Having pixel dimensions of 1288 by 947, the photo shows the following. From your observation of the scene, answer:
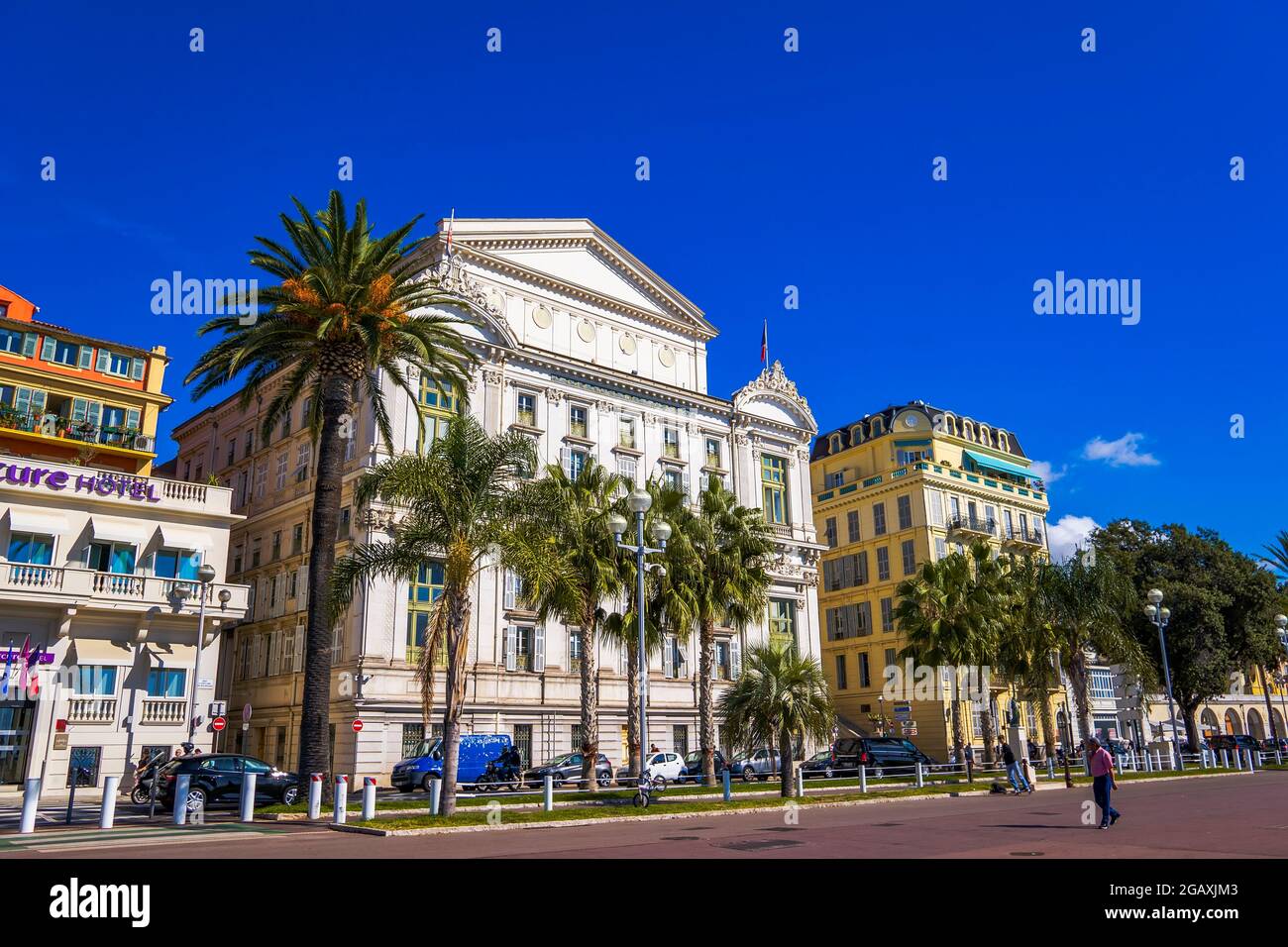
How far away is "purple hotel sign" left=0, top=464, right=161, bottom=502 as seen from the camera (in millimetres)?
33344

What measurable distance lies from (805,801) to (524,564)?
11.3 m

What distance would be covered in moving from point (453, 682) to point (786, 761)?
10.8 meters

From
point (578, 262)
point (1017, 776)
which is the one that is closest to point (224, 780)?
point (1017, 776)

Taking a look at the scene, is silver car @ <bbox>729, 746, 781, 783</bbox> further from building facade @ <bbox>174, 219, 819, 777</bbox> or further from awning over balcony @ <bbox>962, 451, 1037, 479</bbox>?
awning over balcony @ <bbox>962, 451, 1037, 479</bbox>

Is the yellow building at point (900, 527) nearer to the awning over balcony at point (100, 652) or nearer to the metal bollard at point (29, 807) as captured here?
the awning over balcony at point (100, 652)

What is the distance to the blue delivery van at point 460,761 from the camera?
31.5 meters

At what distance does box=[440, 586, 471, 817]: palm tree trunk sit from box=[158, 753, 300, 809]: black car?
247 inches

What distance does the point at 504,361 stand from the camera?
1732 inches

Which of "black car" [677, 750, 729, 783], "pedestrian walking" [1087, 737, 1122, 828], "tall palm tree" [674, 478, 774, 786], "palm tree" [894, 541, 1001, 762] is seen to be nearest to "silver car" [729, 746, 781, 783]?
"black car" [677, 750, 729, 783]

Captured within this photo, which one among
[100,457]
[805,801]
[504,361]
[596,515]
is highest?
[504,361]

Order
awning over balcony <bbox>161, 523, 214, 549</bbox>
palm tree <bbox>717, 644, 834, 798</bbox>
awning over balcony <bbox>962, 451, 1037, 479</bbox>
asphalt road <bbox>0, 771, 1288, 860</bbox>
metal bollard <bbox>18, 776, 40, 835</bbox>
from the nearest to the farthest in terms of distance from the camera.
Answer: asphalt road <bbox>0, 771, 1288, 860</bbox> → metal bollard <bbox>18, 776, 40, 835</bbox> → palm tree <bbox>717, 644, 834, 798</bbox> → awning over balcony <bbox>161, 523, 214, 549</bbox> → awning over balcony <bbox>962, 451, 1037, 479</bbox>

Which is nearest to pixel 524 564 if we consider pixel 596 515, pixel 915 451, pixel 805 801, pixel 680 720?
pixel 596 515

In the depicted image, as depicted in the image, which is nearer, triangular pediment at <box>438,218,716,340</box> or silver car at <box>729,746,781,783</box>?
silver car at <box>729,746,781,783</box>
